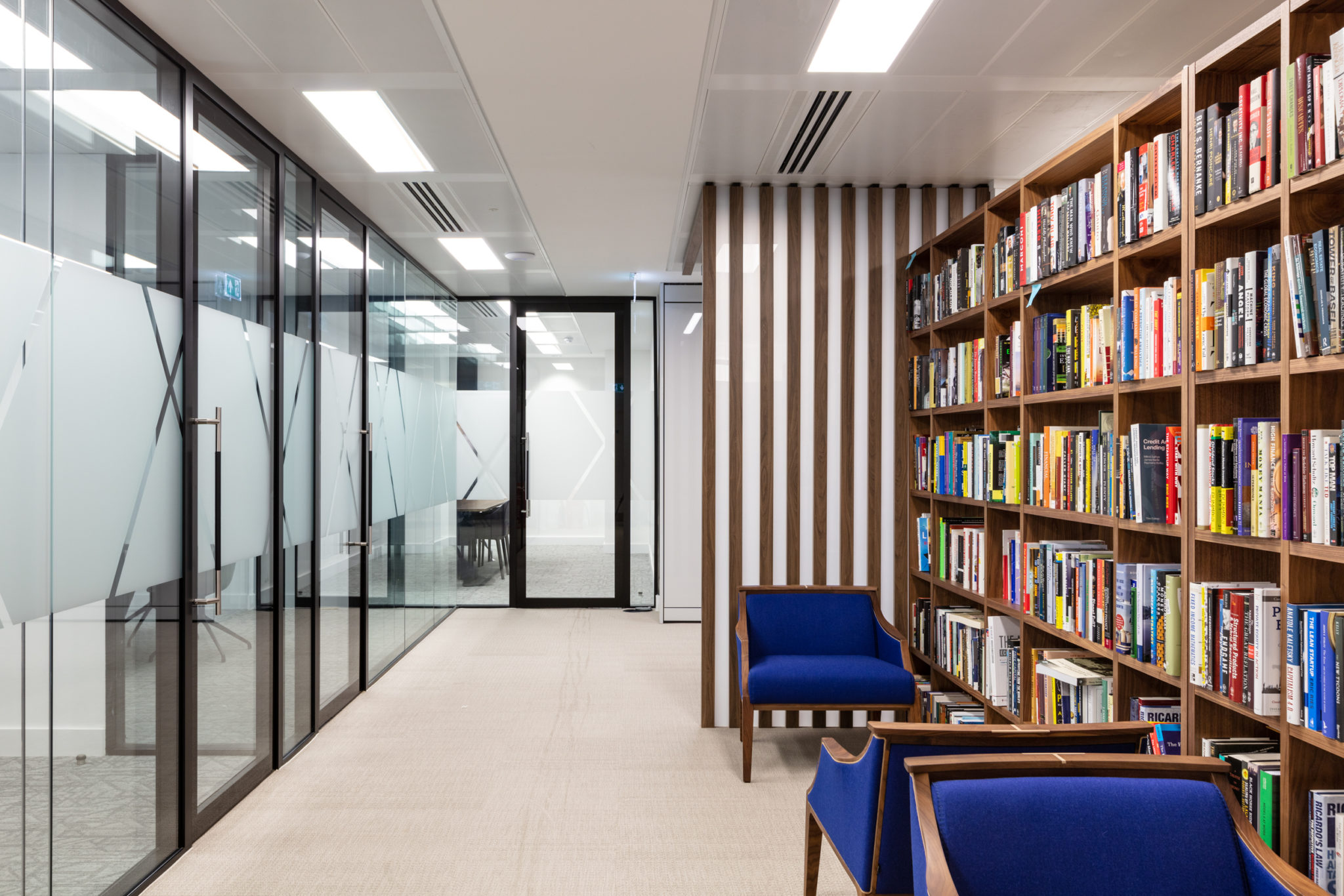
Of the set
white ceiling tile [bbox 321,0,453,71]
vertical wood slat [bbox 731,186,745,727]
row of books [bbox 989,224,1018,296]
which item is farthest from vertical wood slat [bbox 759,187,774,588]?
white ceiling tile [bbox 321,0,453,71]

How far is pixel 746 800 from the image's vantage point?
11.5 feet

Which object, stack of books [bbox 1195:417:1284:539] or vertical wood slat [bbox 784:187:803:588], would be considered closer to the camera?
stack of books [bbox 1195:417:1284:539]

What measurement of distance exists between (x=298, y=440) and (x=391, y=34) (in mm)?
2133

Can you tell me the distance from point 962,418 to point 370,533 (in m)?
3.74

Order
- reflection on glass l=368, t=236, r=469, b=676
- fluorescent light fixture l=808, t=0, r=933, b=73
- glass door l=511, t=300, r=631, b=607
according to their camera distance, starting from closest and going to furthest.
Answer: fluorescent light fixture l=808, t=0, r=933, b=73
reflection on glass l=368, t=236, r=469, b=676
glass door l=511, t=300, r=631, b=607

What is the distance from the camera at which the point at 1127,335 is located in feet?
8.59

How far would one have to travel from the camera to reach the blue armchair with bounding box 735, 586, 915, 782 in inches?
145

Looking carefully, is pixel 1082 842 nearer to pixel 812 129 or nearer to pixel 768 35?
pixel 768 35

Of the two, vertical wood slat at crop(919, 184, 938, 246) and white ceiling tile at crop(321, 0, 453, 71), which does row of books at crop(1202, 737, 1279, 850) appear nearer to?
vertical wood slat at crop(919, 184, 938, 246)

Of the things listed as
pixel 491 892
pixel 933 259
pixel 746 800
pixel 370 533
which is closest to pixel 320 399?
pixel 370 533

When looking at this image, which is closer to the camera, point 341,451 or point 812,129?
point 812,129

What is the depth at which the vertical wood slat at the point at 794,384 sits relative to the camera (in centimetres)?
455

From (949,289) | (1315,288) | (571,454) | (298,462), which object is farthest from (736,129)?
(571,454)

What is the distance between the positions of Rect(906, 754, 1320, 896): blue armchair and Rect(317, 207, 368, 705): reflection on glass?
3.68m
